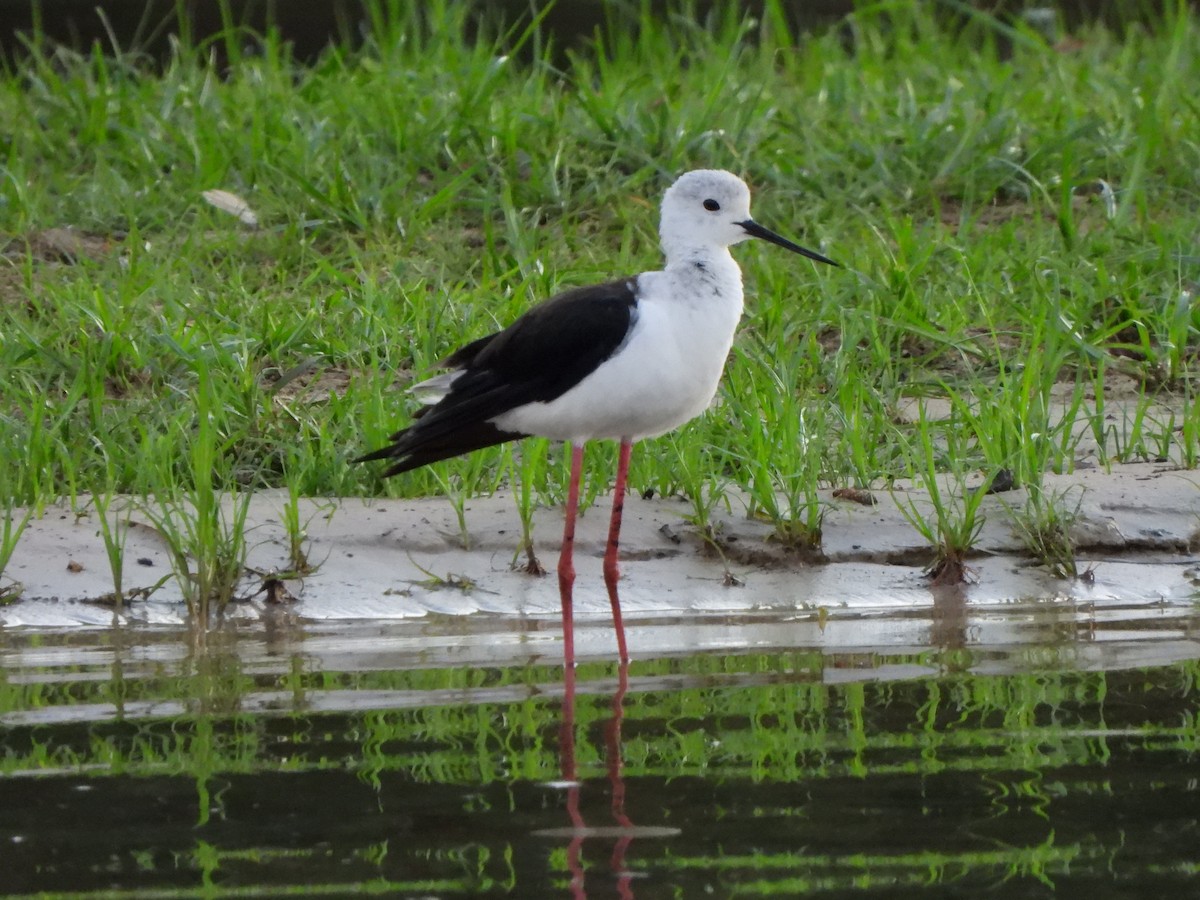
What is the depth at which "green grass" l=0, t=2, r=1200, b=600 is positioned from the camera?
5.73 metres

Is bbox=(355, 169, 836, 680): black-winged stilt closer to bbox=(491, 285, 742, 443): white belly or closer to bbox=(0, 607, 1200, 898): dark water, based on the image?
bbox=(491, 285, 742, 443): white belly

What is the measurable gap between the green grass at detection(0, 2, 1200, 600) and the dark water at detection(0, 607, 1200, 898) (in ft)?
3.80

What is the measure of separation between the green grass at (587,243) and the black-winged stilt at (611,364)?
36 cm

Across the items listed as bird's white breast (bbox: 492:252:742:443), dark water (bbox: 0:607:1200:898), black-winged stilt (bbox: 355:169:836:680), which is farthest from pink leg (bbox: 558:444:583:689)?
dark water (bbox: 0:607:1200:898)

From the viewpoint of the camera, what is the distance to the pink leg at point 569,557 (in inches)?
182

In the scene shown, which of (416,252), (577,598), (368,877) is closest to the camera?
(368,877)

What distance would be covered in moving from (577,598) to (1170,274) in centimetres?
292

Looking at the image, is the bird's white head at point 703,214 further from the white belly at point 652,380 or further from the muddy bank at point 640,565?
the muddy bank at point 640,565

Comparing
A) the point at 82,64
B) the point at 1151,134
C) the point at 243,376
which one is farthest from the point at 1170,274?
the point at 82,64

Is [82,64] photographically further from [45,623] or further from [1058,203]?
[45,623]

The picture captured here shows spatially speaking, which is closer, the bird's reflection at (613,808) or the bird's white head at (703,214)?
the bird's reflection at (613,808)

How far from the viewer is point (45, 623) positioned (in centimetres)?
482

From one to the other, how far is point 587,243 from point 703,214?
8.47ft

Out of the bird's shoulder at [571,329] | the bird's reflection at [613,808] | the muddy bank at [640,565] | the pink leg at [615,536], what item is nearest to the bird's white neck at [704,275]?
the bird's shoulder at [571,329]
